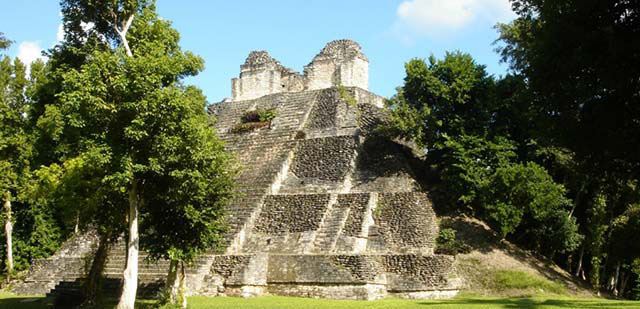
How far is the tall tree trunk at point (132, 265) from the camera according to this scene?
14461 millimetres

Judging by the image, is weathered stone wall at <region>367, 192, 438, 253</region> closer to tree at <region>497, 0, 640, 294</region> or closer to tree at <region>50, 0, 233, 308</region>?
tree at <region>50, 0, 233, 308</region>

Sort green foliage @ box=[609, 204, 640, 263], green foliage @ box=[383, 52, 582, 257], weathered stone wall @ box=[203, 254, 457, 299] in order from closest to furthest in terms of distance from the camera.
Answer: weathered stone wall @ box=[203, 254, 457, 299] < green foliage @ box=[609, 204, 640, 263] < green foliage @ box=[383, 52, 582, 257]

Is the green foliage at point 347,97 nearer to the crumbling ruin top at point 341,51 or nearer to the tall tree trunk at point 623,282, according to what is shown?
the crumbling ruin top at point 341,51

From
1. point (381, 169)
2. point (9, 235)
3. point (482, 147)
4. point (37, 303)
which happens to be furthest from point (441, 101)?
point (9, 235)

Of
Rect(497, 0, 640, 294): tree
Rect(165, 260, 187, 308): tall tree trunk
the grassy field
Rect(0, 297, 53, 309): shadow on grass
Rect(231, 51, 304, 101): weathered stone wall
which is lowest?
Rect(0, 297, 53, 309): shadow on grass

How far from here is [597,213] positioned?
23.1m

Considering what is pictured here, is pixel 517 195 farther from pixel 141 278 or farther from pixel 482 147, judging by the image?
pixel 141 278

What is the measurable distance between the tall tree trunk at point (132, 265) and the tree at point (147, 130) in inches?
0.8

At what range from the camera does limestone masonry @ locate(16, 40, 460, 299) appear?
19.2 metres

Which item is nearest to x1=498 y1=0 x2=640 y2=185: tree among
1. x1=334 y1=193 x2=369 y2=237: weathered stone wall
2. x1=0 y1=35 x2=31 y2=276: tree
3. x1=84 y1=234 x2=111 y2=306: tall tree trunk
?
x1=334 y1=193 x2=369 y2=237: weathered stone wall

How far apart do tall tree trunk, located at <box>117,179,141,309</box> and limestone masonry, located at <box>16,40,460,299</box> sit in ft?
15.3

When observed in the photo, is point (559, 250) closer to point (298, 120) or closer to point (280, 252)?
point (280, 252)

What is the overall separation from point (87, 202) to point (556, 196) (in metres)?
14.4

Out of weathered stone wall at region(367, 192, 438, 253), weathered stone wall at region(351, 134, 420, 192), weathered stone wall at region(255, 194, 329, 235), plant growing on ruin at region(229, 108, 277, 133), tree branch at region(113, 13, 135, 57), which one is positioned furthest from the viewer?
plant growing on ruin at region(229, 108, 277, 133)
